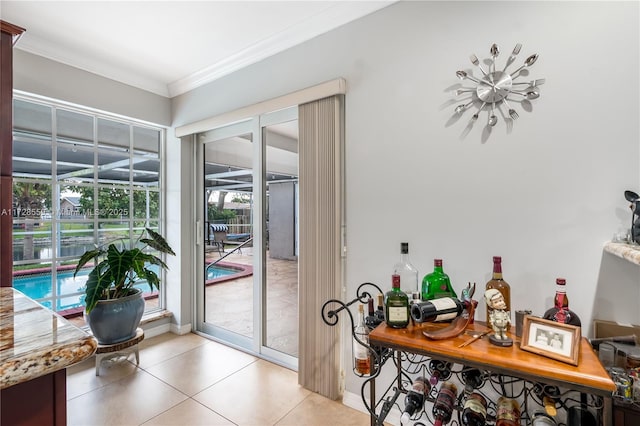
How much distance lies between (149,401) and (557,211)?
104 inches

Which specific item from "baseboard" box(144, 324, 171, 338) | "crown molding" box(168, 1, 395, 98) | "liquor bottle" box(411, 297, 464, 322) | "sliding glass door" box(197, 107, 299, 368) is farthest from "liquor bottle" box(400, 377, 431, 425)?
"baseboard" box(144, 324, 171, 338)

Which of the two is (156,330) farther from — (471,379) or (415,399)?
(471,379)

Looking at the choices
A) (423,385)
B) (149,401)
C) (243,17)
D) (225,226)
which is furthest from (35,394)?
(225,226)

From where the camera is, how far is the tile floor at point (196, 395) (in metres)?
1.83

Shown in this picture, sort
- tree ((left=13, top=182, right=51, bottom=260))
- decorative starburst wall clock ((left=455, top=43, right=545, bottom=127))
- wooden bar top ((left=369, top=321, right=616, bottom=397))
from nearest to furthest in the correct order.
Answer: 1. wooden bar top ((left=369, top=321, right=616, bottom=397))
2. decorative starburst wall clock ((left=455, top=43, right=545, bottom=127))
3. tree ((left=13, top=182, right=51, bottom=260))

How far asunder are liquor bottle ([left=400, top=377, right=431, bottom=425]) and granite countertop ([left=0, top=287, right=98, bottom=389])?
50.1 inches

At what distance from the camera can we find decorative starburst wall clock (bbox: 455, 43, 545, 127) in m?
1.44

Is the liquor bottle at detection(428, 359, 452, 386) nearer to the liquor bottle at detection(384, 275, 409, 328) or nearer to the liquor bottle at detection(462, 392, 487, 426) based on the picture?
the liquor bottle at detection(462, 392, 487, 426)

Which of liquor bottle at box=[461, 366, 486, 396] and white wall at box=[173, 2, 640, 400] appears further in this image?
liquor bottle at box=[461, 366, 486, 396]

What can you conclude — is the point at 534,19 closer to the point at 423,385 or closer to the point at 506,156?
the point at 506,156

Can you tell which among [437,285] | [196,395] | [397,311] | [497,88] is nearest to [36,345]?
[397,311]

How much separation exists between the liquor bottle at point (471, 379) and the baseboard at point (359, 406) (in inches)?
22.6

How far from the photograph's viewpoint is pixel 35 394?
2.21 feet

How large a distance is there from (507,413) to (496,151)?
1191 mm
